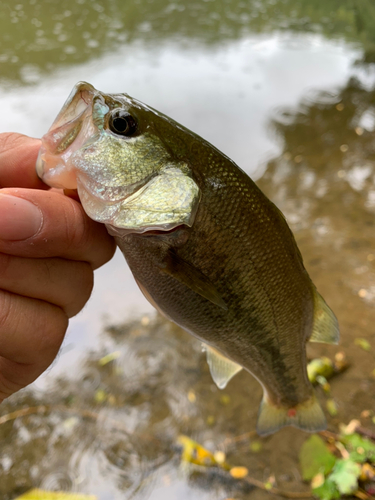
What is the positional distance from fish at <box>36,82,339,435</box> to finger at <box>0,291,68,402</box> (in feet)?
1.18

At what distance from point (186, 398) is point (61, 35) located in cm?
936

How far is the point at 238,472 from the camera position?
2549mm

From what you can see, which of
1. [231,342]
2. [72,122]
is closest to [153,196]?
[72,122]

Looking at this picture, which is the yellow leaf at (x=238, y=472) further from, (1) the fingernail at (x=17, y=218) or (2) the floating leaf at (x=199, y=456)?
(1) the fingernail at (x=17, y=218)

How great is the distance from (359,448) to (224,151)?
15.5ft

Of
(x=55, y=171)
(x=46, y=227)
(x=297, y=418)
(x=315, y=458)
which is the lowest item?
(x=315, y=458)

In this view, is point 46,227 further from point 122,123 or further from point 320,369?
point 320,369

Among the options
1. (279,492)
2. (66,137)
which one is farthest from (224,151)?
(66,137)

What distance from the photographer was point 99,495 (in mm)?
2455

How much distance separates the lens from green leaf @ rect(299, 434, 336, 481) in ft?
7.80

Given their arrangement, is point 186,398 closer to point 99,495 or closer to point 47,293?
point 99,495

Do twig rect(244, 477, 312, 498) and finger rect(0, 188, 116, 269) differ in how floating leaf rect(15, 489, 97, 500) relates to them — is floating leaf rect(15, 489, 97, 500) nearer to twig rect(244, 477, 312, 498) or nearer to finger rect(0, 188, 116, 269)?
twig rect(244, 477, 312, 498)

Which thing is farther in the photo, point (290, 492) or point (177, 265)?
point (290, 492)

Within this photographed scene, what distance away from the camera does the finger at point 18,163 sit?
129 centimetres
